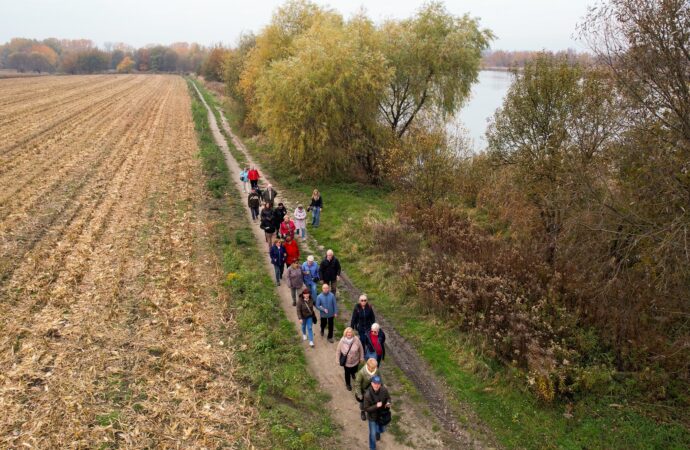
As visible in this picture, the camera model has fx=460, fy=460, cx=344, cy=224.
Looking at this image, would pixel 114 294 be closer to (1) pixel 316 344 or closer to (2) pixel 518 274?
(1) pixel 316 344

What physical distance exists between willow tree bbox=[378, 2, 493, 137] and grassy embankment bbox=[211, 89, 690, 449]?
13525 millimetres

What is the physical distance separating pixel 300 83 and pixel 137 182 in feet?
32.1

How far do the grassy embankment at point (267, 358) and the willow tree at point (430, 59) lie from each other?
13131 mm

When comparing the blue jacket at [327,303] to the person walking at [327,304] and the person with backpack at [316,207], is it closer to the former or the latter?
the person walking at [327,304]

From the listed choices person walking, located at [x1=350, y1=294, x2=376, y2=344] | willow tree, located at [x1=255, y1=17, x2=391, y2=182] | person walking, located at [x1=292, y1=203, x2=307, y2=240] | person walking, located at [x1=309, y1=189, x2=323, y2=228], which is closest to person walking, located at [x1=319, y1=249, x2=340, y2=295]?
person walking, located at [x1=350, y1=294, x2=376, y2=344]

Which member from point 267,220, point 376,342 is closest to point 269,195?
point 267,220

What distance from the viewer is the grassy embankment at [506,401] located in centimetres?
845

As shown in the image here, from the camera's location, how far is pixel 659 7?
962 centimetres

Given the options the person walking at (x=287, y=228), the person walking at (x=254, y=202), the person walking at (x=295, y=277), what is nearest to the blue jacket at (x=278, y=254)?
the person walking at (x=287, y=228)

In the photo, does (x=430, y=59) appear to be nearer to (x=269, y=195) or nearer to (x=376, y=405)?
(x=269, y=195)

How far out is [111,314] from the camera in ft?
39.5

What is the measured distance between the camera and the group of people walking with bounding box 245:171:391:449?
26.6ft

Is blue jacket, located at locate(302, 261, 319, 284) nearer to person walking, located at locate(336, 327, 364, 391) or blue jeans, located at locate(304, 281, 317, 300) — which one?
blue jeans, located at locate(304, 281, 317, 300)

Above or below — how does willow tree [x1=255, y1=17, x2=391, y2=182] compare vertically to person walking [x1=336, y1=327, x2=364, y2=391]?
above
